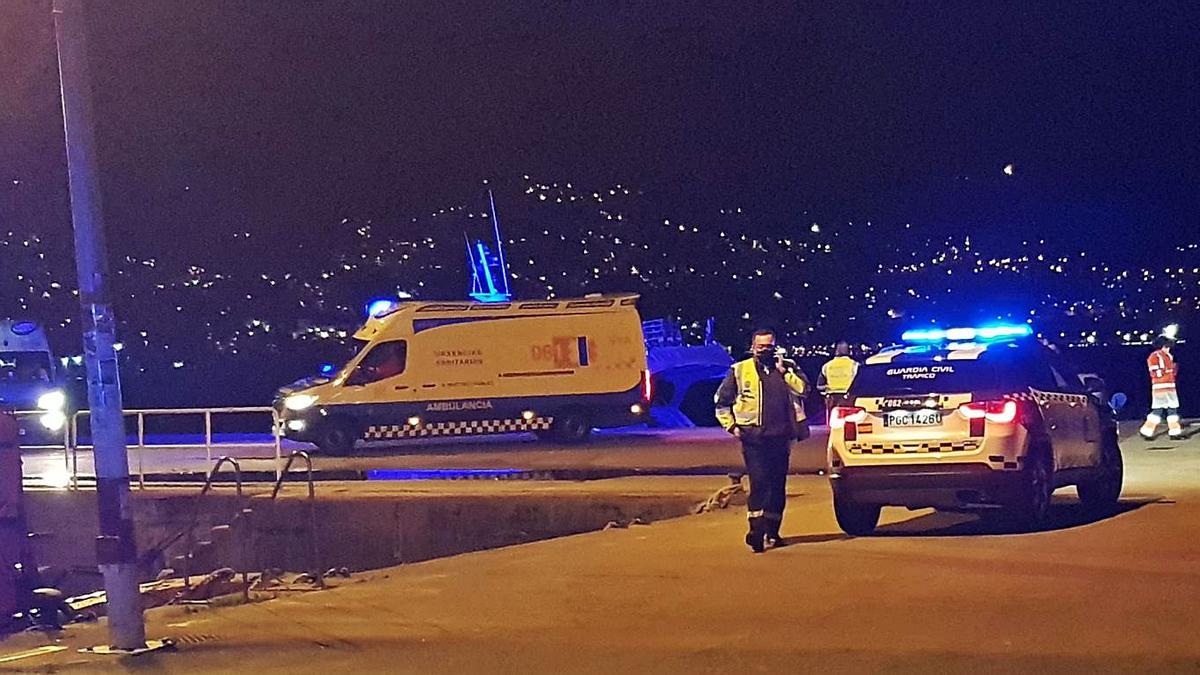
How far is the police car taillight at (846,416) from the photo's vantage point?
13.2 metres

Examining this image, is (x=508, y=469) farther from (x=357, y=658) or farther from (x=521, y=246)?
(x=521, y=246)

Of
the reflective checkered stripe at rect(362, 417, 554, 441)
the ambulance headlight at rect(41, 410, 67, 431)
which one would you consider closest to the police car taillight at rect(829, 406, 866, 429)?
the ambulance headlight at rect(41, 410, 67, 431)

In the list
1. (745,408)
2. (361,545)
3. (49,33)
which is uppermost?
(49,33)

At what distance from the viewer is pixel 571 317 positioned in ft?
92.1

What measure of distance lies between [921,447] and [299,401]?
1624cm

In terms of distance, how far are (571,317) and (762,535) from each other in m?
15.6

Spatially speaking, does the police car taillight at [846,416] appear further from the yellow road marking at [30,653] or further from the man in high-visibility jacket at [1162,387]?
the man in high-visibility jacket at [1162,387]

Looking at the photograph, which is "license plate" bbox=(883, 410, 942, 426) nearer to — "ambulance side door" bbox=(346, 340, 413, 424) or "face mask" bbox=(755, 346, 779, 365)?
"face mask" bbox=(755, 346, 779, 365)

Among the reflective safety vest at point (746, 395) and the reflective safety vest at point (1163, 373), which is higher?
the reflective safety vest at point (746, 395)

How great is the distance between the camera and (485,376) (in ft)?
90.8

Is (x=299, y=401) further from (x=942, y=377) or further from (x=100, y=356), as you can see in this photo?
(x=100, y=356)

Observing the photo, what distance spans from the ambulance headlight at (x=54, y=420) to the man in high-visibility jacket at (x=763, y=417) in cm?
1432

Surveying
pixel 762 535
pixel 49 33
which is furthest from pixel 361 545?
pixel 49 33

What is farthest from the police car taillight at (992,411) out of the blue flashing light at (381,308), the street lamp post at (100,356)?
the blue flashing light at (381,308)
